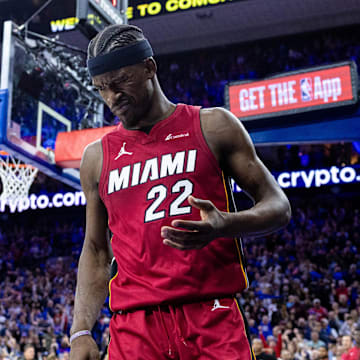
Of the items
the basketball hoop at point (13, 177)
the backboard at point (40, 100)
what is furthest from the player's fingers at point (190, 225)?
the basketball hoop at point (13, 177)

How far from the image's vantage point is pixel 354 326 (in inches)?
341

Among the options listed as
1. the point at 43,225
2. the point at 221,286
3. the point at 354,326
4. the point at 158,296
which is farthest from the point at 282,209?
the point at 43,225

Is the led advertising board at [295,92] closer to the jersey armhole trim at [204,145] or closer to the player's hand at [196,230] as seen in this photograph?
the jersey armhole trim at [204,145]

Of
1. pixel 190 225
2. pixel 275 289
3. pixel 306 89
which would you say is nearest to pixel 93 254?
pixel 190 225

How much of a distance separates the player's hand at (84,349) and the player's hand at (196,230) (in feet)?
2.16

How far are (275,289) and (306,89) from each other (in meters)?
6.12

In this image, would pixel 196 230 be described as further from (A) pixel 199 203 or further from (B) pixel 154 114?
(B) pixel 154 114

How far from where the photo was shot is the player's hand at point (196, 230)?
58.3 inches

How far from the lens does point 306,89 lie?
7051 millimetres

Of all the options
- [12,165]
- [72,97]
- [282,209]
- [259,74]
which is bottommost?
[282,209]

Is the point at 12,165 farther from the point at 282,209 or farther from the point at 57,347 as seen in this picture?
the point at 282,209

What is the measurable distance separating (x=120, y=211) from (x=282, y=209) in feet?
1.84

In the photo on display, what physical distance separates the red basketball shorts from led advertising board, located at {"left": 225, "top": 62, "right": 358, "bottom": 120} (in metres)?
5.50

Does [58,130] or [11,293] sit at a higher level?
[58,130]
